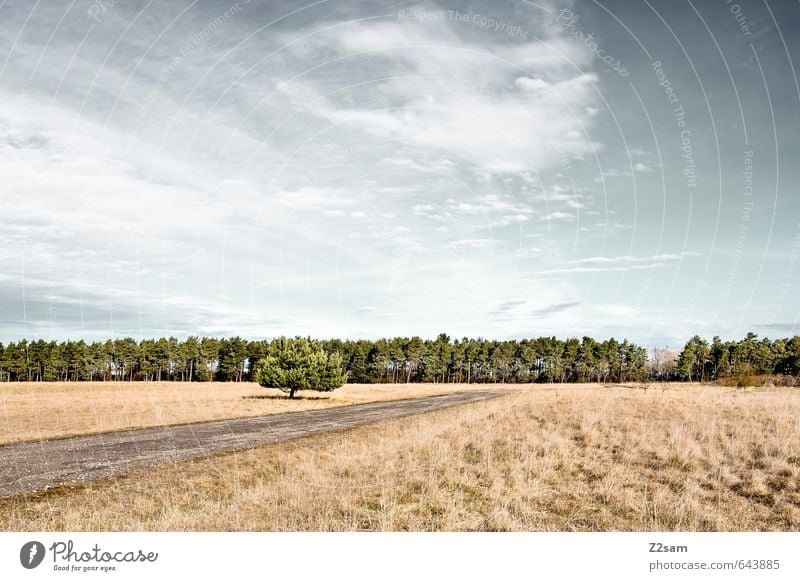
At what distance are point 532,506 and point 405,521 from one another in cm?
234

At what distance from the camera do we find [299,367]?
148 feet

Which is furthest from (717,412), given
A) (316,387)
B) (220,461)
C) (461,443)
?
(316,387)

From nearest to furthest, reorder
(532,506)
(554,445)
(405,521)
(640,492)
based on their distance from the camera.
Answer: (405,521) → (532,506) → (640,492) → (554,445)

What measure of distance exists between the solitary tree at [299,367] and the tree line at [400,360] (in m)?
72.7

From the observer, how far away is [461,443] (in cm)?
1434

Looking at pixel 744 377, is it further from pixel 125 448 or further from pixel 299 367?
pixel 125 448

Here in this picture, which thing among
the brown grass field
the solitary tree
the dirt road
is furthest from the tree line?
the brown grass field

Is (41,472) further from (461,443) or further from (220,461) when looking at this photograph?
(461,443)
